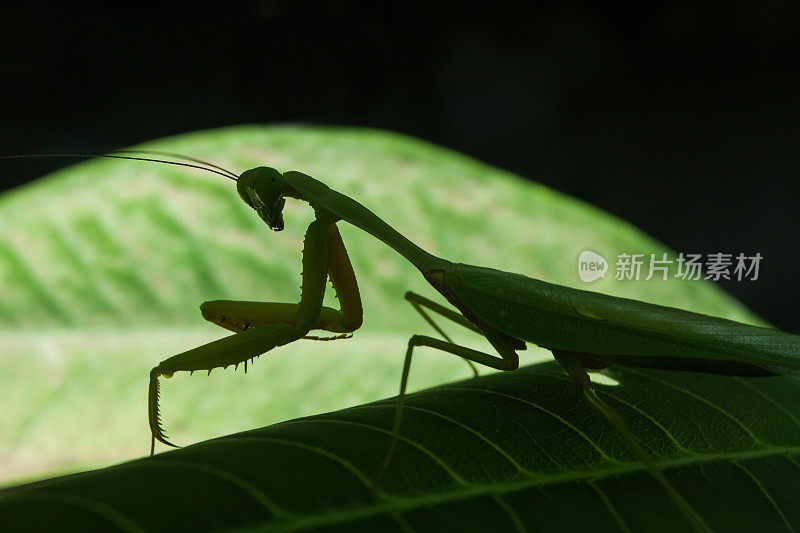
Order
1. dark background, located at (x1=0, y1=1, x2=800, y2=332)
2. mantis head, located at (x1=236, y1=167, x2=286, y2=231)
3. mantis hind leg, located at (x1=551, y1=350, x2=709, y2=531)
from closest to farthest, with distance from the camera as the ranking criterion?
mantis hind leg, located at (x1=551, y1=350, x2=709, y2=531), mantis head, located at (x1=236, y1=167, x2=286, y2=231), dark background, located at (x1=0, y1=1, x2=800, y2=332)

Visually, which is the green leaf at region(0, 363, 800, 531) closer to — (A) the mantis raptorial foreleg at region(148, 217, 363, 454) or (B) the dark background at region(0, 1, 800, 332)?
(A) the mantis raptorial foreleg at region(148, 217, 363, 454)

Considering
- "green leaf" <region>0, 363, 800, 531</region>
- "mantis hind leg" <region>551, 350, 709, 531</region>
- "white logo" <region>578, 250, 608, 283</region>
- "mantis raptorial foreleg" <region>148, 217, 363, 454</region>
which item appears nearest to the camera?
"green leaf" <region>0, 363, 800, 531</region>

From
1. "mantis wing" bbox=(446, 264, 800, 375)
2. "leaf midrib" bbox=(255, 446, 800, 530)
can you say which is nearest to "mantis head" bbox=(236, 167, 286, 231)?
"mantis wing" bbox=(446, 264, 800, 375)

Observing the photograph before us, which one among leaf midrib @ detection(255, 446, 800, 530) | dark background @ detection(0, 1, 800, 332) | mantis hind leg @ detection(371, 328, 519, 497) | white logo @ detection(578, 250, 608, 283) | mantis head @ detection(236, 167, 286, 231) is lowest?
leaf midrib @ detection(255, 446, 800, 530)

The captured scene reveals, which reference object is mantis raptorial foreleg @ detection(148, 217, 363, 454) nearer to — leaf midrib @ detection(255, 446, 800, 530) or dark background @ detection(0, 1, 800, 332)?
leaf midrib @ detection(255, 446, 800, 530)

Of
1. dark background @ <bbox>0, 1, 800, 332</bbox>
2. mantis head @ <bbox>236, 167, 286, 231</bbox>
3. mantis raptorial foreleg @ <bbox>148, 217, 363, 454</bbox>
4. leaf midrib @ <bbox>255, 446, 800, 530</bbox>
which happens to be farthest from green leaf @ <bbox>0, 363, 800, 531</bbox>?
dark background @ <bbox>0, 1, 800, 332</bbox>

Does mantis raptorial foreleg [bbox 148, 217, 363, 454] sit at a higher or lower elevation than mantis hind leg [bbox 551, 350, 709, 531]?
higher

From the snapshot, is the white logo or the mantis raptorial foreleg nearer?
the mantis raptorial foreleg

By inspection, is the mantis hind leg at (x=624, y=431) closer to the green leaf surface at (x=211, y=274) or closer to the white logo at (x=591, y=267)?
the green leaf surface at (x=211, y=274)

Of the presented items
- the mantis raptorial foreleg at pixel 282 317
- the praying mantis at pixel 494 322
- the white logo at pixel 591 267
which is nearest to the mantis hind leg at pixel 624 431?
the praying mantis at pixel 494 322
